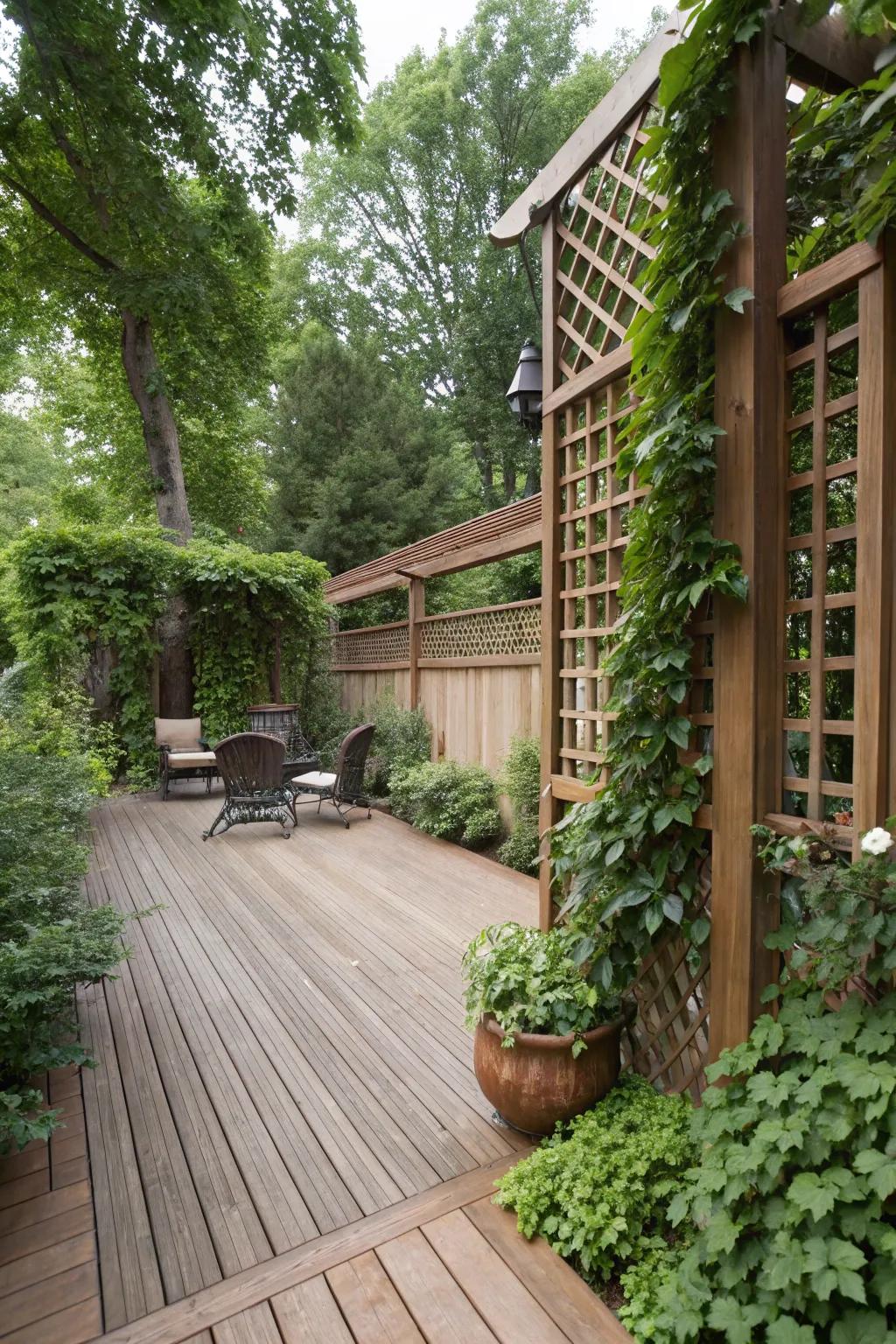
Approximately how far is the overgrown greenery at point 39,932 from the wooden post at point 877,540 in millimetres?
2061

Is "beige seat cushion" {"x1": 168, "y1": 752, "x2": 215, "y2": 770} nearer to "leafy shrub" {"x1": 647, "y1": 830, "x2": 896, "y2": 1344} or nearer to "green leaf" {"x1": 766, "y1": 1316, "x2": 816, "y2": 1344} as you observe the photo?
"leafy shrub" {"x1": 647, "y1": 830, "x2": 896, "y2": 1344}

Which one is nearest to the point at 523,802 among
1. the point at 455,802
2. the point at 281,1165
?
the point at 455,802

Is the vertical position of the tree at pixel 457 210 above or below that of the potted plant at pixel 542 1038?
above

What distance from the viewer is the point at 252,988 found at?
3047mm

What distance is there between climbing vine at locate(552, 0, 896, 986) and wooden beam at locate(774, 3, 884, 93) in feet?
0.24

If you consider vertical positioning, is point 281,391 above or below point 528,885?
above

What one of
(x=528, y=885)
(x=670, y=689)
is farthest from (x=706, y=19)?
(x=528, y=885)

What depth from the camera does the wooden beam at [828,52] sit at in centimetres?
163

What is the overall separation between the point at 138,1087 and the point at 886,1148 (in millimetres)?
2262

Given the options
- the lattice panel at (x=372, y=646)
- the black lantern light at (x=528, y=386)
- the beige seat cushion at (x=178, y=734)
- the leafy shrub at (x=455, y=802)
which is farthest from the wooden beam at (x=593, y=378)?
the beige seat cushion at (x=178, y=734)

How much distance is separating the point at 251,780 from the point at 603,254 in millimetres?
4716

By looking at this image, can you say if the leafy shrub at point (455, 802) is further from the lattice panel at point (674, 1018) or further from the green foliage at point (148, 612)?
the green foliage at point (148, 612)

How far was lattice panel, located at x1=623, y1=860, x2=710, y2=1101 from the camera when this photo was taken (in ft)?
6.18

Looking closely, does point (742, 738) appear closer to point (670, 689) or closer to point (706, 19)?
point (670, 689)
